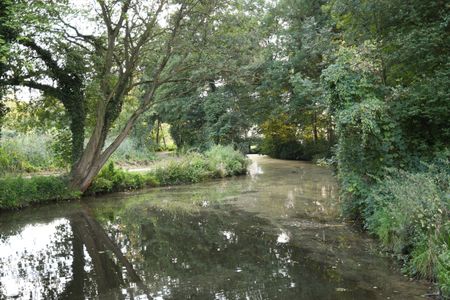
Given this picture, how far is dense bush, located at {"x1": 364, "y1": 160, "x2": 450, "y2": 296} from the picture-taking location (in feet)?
16.2

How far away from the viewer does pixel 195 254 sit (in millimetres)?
6906

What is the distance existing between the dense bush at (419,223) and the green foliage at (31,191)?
10.5 meters

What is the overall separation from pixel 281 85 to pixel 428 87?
44.3 ft

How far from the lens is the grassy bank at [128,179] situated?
12500mm

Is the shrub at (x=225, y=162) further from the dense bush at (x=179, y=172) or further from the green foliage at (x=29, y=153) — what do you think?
the green foliage at (x=29, y=153)

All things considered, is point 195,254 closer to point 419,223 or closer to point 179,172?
point 419,223

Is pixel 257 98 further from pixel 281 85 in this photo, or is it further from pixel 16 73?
pixel 16 73

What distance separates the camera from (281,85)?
69.4 feet

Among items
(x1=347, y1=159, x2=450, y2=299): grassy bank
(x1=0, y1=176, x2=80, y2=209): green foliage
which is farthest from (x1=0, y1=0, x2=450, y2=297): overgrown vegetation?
(x1=0, y1=176, x2=80, y2=209): green foliage

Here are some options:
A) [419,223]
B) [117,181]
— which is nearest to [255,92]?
[117,181]

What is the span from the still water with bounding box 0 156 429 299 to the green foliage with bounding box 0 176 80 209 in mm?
600

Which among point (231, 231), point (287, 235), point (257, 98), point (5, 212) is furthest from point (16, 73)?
point (257, 98)

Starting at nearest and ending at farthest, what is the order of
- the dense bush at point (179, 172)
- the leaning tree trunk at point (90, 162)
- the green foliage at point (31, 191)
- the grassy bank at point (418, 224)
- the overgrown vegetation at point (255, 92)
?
the grassy bank at point (418, 224) → the overgrown vegetation at point (255, 92) → the green foliage at point (31, 191) → the leaning tree trunk at point (90, 162) → the dense bush at point (179, 172)

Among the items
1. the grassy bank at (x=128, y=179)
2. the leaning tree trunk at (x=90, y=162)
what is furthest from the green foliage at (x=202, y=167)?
the leaning tree trunk at (x=90, y=162)
